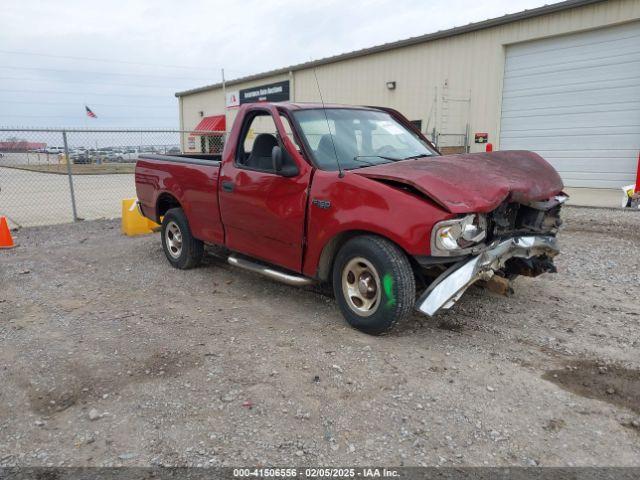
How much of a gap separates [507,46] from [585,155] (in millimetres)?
4095

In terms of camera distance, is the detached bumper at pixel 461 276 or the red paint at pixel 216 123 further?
the red paint at pixel 216 123

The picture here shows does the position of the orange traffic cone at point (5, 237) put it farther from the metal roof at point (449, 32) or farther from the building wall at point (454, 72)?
the metal roof at point (449, 32)

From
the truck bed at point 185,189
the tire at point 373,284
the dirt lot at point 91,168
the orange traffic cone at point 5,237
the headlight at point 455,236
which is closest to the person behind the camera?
the headlight at point 455,236

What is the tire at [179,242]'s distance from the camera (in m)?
6.16

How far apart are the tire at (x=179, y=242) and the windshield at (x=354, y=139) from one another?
2.27 meters

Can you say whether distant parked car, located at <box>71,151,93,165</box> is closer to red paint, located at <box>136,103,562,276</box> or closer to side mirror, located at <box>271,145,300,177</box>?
red paint, located at <box>136,103,562,276</box>

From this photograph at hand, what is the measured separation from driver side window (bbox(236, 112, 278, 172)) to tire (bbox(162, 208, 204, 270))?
1.36 metres

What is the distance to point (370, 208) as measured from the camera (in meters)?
3.88

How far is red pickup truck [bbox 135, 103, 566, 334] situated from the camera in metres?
3.68

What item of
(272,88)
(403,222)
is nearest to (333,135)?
(403,222)

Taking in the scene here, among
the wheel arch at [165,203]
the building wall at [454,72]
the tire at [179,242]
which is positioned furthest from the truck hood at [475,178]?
the building wall at [454,72]

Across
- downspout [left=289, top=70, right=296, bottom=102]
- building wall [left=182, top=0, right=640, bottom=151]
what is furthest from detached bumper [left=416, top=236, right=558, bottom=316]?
downspout [left=289, top=70, right=296, bottom=102]

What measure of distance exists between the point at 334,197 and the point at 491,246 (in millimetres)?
1291

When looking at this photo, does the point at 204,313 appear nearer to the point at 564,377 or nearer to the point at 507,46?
the point at 564,377
